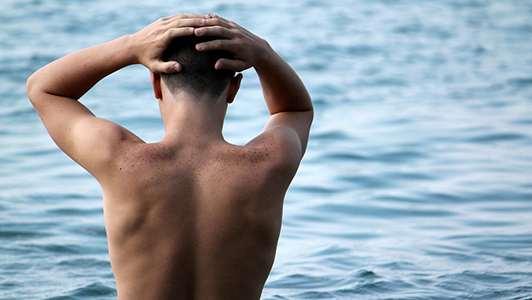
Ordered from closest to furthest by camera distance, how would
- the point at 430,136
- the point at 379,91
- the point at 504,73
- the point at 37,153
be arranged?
the point at 37,153 → the point at 430,136 → the point at 379,91 → the point at 504,73

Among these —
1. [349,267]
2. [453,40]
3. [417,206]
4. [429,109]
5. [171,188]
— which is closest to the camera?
[171,188]

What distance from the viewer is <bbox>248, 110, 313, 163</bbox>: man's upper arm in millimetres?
2680

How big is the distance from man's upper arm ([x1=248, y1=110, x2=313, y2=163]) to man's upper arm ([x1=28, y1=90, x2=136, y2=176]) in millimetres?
514

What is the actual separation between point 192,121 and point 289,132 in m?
0.47

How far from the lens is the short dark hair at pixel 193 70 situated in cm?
252

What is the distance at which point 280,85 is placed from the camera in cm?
300

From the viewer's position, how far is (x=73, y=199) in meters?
6.67

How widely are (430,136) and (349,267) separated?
4.33 metres

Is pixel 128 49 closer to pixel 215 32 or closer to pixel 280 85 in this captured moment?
pixel 215 32

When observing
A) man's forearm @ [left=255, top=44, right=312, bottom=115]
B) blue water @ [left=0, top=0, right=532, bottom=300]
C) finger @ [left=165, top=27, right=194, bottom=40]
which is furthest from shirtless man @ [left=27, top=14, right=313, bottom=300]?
blue water @ [left=0, top=0, right=532, bottom=300]

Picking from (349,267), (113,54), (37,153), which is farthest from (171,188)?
(37,153)

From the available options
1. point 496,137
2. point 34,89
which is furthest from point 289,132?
point 496,137

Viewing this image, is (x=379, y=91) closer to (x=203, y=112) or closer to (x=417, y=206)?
(x=417, y=206)

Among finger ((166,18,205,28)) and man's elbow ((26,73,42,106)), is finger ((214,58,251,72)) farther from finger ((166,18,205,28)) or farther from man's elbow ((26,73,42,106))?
man's elbow ((26,73,42,106))
